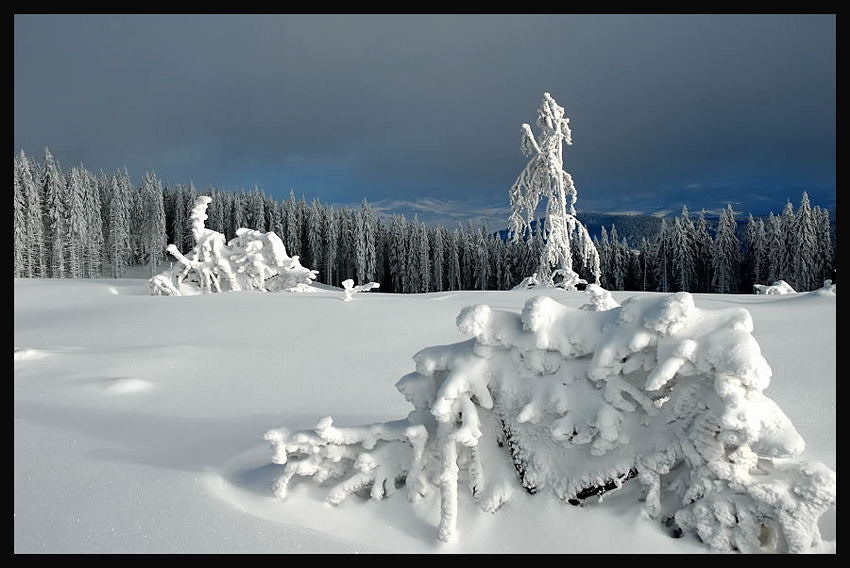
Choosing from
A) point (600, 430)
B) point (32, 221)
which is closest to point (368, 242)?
point (32, 221)

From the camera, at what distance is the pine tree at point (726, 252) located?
135ft

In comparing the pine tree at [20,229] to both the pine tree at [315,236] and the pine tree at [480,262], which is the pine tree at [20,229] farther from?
the pine tree at [480,262]

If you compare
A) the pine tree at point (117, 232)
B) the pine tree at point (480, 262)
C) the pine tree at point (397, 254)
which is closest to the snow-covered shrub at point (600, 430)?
the pine tree at point (397, 254)

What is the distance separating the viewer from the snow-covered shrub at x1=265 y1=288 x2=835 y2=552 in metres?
2.67

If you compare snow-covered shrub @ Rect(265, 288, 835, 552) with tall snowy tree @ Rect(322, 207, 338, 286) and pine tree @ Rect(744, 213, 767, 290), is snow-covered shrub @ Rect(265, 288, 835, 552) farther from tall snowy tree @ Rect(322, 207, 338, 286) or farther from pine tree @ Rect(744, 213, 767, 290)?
tall snowy tree @ Rect(322, 207, 338, 286)

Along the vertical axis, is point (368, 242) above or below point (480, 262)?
above

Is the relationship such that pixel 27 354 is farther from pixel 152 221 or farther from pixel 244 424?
pixel 152 221

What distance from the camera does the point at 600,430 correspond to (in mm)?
2918

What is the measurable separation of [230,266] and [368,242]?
4053 cm

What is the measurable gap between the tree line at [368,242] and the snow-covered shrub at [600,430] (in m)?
36.7

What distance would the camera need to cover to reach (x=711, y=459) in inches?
110

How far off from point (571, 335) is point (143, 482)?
314cm
